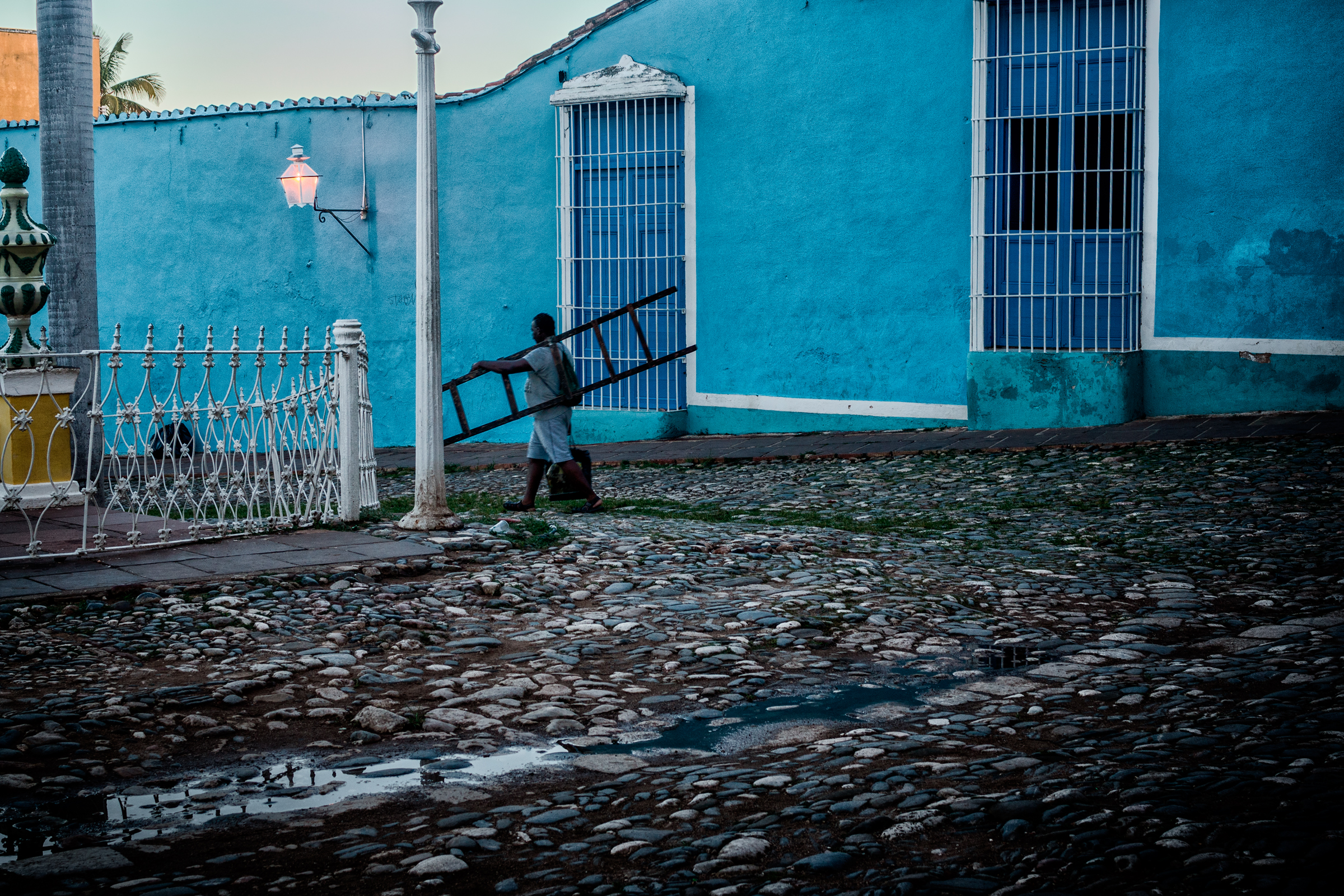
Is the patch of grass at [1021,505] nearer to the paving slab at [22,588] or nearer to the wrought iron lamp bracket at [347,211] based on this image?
the paving slab at [22,588]

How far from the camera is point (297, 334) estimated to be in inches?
658

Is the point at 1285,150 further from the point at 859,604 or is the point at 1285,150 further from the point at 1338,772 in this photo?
the point at 1338,772

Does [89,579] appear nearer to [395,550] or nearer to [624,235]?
[395,550]

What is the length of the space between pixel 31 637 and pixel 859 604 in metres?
3.63

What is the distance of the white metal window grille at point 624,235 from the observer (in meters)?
14.4

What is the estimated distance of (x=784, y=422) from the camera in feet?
45.6

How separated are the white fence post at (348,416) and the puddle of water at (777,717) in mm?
4326

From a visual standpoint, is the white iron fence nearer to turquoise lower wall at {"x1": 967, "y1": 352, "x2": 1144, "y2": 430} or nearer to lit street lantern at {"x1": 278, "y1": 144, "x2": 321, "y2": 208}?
turquoise lower wall at {"x1": 967, "y1": 352, "x2": 1144, "y2": 430}

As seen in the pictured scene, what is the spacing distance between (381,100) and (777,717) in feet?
43.0

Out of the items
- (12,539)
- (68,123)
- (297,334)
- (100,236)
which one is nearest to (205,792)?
(12,539)

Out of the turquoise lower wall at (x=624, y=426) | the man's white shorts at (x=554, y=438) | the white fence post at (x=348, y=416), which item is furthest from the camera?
the turquoise lower wall at (x=624, y=426)

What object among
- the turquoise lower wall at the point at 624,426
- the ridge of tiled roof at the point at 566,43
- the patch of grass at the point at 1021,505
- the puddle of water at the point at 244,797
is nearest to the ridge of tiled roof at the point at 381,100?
the ridge of tiled roof at the point at 566,43

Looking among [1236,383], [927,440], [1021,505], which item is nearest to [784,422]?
[927,440]

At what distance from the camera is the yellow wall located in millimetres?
23141
